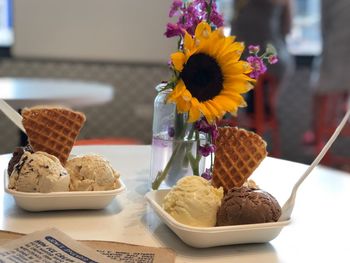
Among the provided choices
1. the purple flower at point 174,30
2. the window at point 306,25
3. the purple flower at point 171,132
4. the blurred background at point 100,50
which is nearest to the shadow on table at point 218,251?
the purple flower at point 171,132

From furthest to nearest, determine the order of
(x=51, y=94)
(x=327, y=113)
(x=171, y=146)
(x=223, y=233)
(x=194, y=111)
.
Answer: (x=327, y=113)
(x=51, y=94)
(x=171, y=146)
(x=194, y=111)
(x=223, y=233)

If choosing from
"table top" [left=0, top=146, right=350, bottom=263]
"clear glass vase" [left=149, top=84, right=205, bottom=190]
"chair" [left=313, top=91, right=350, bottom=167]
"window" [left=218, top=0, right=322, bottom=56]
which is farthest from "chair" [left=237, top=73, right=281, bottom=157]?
"clear glass vase" [left=149, top=84, right=205, bottom=190]

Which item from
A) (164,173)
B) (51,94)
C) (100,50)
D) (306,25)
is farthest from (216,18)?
(306,25)

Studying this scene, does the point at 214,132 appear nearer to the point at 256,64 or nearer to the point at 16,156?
the point at 256,64

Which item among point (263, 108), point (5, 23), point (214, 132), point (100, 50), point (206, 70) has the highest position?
point (206, 70)

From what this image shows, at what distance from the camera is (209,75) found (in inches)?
35.7

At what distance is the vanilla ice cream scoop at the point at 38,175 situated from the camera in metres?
0.88

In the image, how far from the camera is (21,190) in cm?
90

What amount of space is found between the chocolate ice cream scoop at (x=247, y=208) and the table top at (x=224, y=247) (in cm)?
5

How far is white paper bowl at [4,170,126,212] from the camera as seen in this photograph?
0.89 metres

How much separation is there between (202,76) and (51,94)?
1.17 m

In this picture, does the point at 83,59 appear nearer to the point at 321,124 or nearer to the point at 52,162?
the point at 321,124

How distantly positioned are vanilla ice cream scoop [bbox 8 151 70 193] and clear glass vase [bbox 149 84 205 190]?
0.67 ft

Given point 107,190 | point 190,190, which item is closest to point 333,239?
point 190,190
